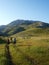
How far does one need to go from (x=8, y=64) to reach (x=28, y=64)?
2.08 meters

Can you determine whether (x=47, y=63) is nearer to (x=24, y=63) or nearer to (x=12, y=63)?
(x=24, y=63)

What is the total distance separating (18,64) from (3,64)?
1560 millimetres

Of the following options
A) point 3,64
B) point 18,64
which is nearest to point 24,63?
point 18,64

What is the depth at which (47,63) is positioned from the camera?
20.7m

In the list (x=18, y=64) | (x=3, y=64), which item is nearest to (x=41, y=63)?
(x=18, y=64)

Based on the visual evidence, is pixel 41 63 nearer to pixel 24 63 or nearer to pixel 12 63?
pixel 24 63

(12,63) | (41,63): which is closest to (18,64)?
(12,63)

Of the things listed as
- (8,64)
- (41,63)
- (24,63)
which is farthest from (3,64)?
(41,63)

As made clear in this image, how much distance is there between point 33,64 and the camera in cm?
1977

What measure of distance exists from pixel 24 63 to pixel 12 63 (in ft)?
4.24

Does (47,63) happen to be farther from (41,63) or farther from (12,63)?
(12,63)

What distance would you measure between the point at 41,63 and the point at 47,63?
2.11ft

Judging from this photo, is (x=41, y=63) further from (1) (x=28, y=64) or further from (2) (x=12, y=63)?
(2) (x=12, y=63)

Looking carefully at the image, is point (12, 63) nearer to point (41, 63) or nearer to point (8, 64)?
point (8, 64)
